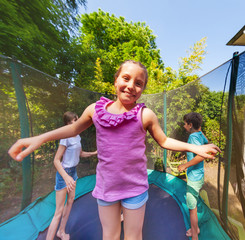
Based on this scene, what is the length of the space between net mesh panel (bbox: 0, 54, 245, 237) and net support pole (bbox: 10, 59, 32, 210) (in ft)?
0.14

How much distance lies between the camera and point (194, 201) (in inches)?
62.1

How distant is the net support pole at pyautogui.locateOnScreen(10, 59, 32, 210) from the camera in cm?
143

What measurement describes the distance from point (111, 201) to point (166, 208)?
204 cm

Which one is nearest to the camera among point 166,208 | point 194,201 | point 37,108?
point 194,201

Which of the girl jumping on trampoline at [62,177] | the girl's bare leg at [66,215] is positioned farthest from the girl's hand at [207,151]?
the girl's bare leg at [66,215]

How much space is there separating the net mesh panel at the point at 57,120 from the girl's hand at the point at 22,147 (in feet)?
2.75

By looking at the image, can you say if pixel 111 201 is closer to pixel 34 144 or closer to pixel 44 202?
pixel 34 144

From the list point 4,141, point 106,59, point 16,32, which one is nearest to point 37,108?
point 4,141

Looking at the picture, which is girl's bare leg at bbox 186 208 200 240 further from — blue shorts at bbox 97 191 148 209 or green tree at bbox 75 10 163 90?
green tree at bbox 75 10 163 90

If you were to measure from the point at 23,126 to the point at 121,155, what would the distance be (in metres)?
1.41

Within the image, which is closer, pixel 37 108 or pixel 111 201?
pixel 111 201

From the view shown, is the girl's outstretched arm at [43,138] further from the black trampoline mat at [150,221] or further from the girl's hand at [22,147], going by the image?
the black trampoline mat at [150,221]

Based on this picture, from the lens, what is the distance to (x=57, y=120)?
6.68 feet

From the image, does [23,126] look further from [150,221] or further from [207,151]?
[150,221]
